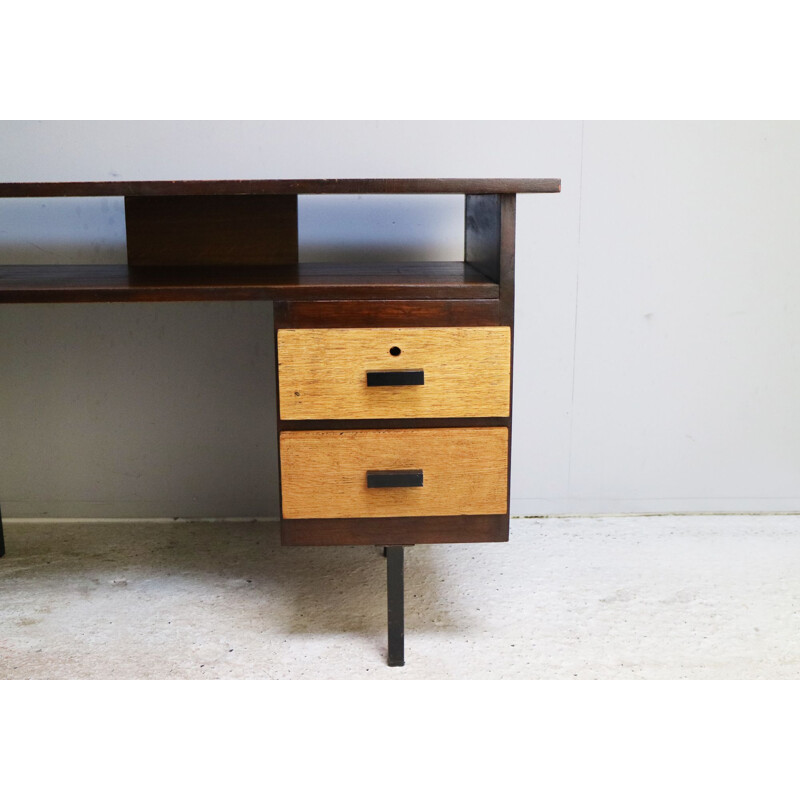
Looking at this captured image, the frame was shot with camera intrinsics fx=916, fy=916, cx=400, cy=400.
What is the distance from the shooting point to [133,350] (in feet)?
8.04

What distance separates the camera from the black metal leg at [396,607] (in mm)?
1833

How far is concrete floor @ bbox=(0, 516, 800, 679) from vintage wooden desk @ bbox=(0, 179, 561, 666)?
0.20m

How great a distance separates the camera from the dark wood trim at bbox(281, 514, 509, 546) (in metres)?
1.80

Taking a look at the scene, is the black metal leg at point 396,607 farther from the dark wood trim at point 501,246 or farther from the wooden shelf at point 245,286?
the wooden shelf at point 245,286

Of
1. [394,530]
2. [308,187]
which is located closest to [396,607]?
[394,530]

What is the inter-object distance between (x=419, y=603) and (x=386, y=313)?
2.37 feet

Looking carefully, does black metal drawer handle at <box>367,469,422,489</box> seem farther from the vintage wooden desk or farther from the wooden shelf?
the wooden shelf

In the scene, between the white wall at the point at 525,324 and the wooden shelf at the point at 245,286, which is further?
the white wall at the point at 525,324

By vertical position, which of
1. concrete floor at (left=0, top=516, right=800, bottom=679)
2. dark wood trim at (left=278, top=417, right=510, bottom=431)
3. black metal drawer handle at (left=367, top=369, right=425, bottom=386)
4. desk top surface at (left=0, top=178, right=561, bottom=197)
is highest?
desk top surface at (left=0, top=178, right=561, bottom=197)

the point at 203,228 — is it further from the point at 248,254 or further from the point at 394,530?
the point at 394,530

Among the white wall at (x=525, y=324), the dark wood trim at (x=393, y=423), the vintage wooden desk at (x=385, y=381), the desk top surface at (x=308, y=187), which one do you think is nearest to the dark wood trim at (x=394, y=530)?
the vintage wooden desk at (x=385, y=381)

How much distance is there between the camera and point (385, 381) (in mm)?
1740

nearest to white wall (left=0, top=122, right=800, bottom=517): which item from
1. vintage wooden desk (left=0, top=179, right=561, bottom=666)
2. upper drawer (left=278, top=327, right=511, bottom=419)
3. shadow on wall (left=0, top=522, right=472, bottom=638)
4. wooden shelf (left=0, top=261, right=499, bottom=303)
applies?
shadow on wall (left=0, top=522, right=472, bottom=638)

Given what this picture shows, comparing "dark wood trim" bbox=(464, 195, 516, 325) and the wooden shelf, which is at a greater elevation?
"dark wood trim" bbox=(464, 195, 516, 325)
